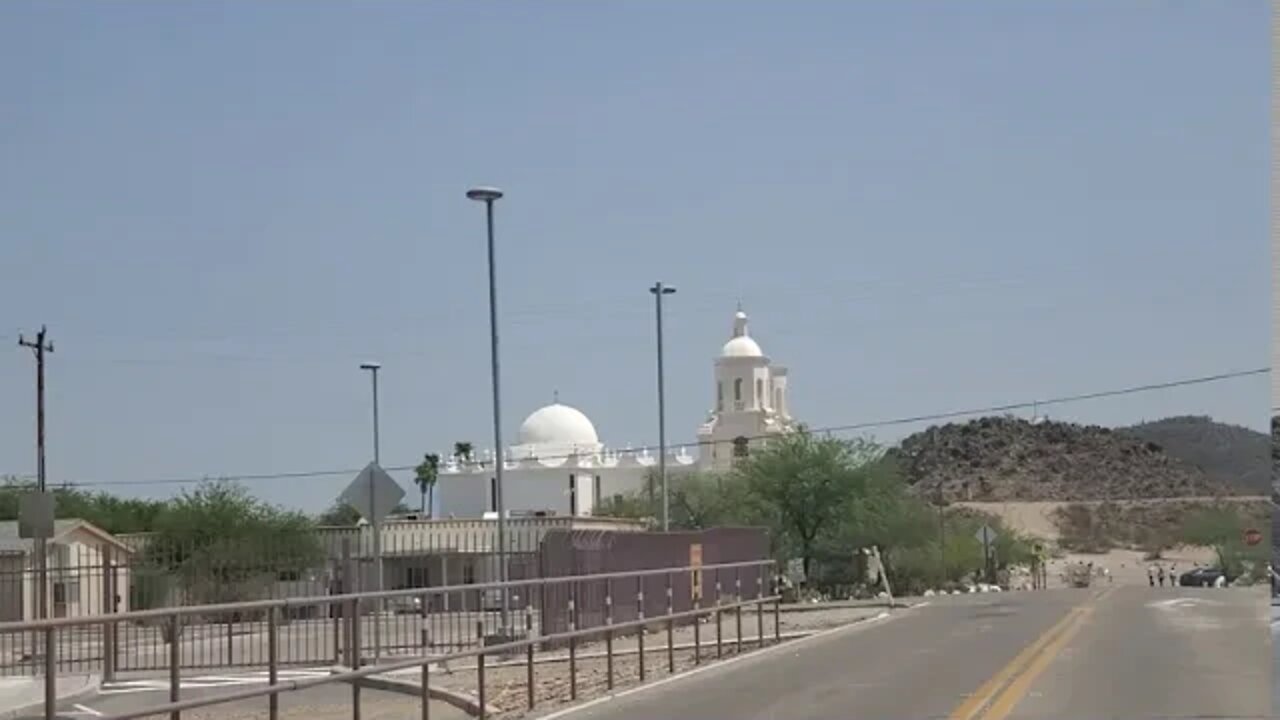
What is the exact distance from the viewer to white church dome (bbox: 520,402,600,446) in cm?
12206

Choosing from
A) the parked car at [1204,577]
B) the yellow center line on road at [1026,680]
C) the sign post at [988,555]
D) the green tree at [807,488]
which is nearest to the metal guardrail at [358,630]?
the yellow center line on road at [1026,680]

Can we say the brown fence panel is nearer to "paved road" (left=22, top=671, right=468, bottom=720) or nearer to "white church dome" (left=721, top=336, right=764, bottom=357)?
"paved road" (left=22, top=671, right=468, bottom=720)

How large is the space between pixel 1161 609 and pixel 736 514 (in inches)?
1284

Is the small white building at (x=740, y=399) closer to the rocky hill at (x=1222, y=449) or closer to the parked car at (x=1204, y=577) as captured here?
the rocky hill at (x=1222, y=449)

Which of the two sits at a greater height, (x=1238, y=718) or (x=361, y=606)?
(x=361, y=606)

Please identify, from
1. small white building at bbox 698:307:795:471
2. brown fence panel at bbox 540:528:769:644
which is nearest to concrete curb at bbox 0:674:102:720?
brown fence panel at bbox 540:528:769:644

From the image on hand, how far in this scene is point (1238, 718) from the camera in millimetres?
16750

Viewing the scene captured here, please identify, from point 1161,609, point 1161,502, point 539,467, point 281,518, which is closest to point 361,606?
point 1161,609

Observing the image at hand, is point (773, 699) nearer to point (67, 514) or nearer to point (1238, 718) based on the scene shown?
point (1238, 718)

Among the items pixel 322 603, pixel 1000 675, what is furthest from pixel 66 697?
pixel 1000 675

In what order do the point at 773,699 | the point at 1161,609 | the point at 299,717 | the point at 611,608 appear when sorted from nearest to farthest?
the point at 299,717 < the point at 773,699 < the point at 611,608 < the point at 1161,609

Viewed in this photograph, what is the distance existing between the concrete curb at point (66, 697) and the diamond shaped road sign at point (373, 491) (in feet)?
14.8

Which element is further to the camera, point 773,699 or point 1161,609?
point 1161,609

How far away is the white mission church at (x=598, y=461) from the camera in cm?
11431
